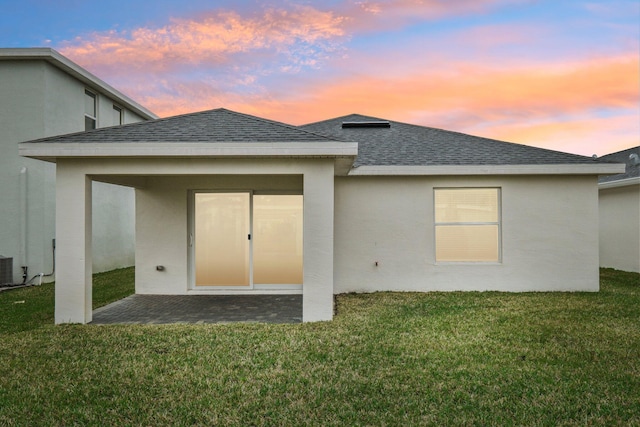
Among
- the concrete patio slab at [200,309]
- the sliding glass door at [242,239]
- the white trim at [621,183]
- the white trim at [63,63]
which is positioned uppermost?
the white trim at [63,63]

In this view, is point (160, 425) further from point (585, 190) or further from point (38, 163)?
point (38, 163)

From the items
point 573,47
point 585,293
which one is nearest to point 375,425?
point 585,293

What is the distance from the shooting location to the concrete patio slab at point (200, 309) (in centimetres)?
736

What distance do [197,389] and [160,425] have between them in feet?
2.46

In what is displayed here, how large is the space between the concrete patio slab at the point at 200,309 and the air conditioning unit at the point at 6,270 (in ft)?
15.1

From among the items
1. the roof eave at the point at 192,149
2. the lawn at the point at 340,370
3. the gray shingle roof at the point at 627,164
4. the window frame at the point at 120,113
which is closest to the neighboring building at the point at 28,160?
the window frame at the point at 120,113

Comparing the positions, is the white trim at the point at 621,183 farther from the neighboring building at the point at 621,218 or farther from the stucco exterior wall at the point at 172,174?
the stucco exterior wall at the point at 172,174

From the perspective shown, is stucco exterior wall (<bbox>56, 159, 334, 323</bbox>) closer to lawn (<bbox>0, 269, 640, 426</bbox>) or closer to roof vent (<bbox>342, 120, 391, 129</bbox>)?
lawn (<bbox>0, 269, 640, 426</bbox>)

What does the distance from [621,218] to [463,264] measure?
8.15 m

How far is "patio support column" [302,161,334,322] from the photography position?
7109mm

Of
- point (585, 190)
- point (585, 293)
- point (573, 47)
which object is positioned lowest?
point (585, 293)

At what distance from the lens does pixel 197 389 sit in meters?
4.34

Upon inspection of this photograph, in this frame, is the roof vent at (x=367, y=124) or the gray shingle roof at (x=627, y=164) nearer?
the roof vent at (x=367, y=124)

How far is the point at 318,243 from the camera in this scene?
23.5 ft
